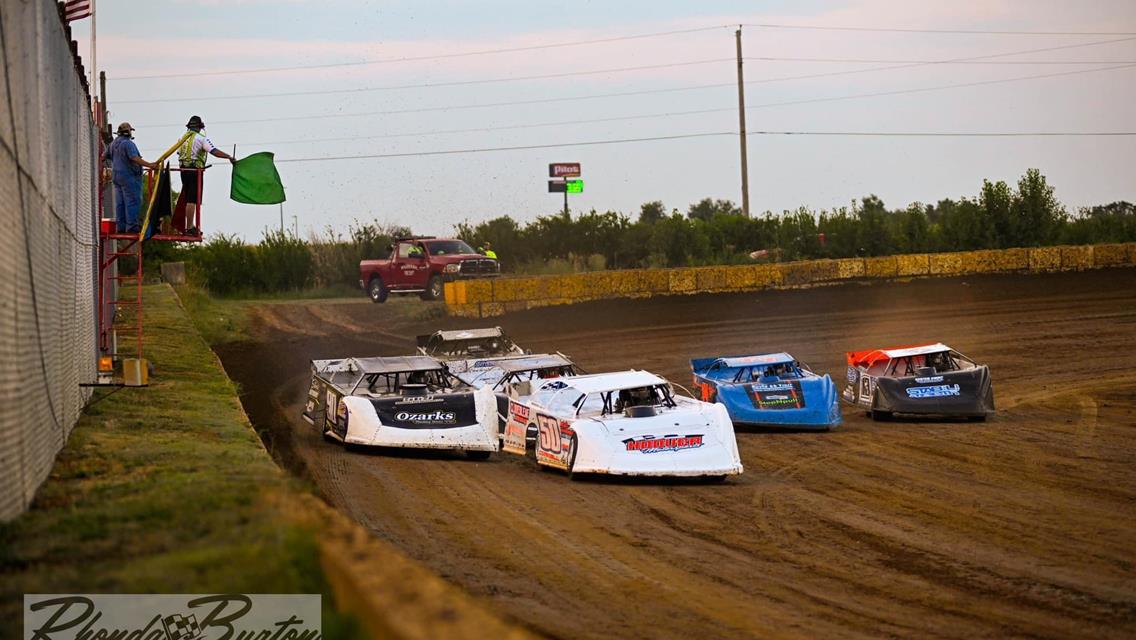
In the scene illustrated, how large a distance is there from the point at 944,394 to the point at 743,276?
1833 cm

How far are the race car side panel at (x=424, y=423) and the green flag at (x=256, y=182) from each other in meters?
3.08

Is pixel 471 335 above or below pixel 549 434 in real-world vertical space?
above

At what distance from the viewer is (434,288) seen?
37344mm

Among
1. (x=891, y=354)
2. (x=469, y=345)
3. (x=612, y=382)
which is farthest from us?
(x=469, y=345)

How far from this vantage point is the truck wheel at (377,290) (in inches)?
1508

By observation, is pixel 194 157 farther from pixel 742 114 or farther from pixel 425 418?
pixel 742 114

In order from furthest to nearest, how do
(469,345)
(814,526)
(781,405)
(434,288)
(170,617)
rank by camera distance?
(434,288)
(469,345)
(781,405)
(814,526)
(170,617)

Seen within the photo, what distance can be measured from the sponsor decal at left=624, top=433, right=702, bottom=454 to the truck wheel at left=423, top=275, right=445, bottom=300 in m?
23.6

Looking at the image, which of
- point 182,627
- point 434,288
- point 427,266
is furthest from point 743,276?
point 182,627

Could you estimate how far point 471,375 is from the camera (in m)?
20.4

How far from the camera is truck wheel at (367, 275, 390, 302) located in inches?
1508

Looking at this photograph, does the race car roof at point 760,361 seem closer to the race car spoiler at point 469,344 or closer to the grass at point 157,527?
the race car spoiler at point 469,344

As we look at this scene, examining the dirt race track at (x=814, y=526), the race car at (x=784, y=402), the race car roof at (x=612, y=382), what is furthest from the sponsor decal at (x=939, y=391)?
the race car roof at (x=612, y=382)

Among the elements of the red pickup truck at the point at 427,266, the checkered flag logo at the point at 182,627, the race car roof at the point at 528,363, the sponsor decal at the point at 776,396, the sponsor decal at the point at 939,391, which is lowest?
the sponsor decal at the point at 939,391
